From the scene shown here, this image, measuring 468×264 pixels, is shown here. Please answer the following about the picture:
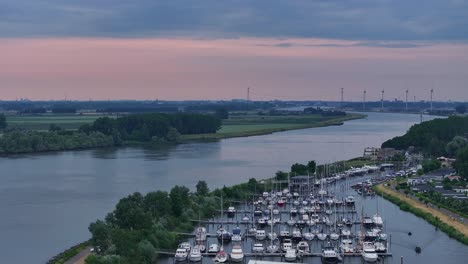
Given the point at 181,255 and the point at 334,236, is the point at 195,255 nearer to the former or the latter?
the point at 181,255

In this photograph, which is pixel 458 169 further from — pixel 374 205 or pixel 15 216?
pixel 15 216

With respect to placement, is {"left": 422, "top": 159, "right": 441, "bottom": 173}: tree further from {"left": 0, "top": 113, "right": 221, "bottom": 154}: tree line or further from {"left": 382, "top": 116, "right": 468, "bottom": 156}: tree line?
{"left": 0, "top": 113, "right": 221, "bottom": 154}: tree line

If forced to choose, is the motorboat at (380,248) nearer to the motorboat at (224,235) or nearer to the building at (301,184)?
the motorboat at (224,235)

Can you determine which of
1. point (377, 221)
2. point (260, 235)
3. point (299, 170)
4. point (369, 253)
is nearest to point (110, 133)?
point (299, 170)

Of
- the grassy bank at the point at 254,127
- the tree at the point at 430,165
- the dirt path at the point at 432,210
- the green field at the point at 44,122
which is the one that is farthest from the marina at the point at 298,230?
the green field at the point at 44,122

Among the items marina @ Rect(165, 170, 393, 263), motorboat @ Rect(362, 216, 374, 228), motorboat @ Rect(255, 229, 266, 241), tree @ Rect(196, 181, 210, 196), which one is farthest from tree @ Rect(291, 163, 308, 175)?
motorboat @ Rect(255, 229, 266, 241)

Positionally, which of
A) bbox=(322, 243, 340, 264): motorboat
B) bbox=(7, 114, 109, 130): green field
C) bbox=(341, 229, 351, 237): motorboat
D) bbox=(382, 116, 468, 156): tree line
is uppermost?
bbox=(382, 116, 468, 156): tree line
